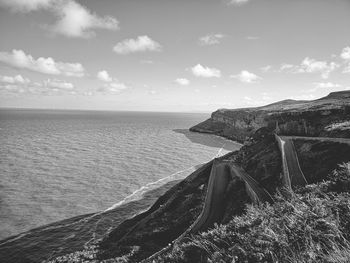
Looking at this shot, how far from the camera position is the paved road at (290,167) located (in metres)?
26.9

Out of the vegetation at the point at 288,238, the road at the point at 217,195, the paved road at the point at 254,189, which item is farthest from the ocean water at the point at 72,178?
the vegetation at the point at 288,238

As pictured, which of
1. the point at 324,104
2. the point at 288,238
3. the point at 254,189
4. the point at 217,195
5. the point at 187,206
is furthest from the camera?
the point at 324,104

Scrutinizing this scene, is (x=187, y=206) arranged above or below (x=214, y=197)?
below

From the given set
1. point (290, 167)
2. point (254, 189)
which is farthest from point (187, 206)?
point (290, 167)

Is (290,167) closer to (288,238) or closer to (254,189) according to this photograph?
(254,189)

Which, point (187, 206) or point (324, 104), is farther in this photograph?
point (324, 104)

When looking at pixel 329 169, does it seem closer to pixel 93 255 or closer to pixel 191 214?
pixel 191 214

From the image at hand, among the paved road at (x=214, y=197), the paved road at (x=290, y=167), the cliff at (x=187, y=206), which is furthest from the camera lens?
the paved road at (x=290, y=167)

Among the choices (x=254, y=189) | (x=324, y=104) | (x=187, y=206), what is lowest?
(x=187, y=206)

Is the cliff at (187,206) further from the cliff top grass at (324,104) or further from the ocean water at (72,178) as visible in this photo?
the cliff top grass at (324,104)

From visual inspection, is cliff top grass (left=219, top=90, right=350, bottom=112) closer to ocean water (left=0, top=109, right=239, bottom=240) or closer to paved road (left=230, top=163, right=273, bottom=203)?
paved road (left=230, top=163, right=273, bottom=203)

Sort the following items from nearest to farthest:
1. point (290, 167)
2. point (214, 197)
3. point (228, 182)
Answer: point (214, 197) → point (290, 167) → point (228, 182)

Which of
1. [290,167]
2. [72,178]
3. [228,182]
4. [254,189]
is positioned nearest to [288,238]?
[254,189]

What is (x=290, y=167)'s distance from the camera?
30.6m
